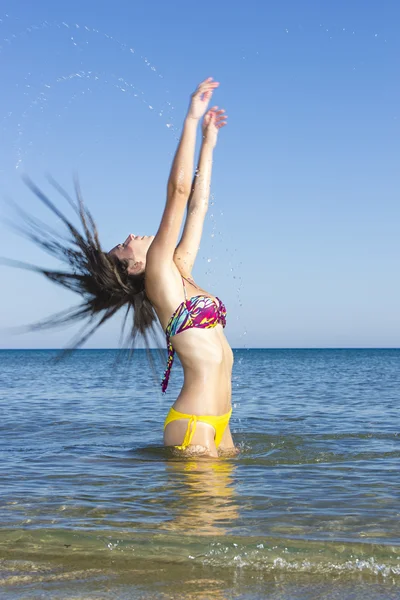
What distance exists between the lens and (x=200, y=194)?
648cm

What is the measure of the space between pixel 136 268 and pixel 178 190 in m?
0.85

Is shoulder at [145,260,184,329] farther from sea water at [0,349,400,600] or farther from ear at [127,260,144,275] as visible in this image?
sea water at [0,349,400,600]

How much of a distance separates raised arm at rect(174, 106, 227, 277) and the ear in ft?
1.32

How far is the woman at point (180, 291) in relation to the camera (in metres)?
5.43

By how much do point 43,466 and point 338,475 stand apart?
106 inches

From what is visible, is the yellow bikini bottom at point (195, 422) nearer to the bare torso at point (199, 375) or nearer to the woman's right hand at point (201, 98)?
the bare torso at point (199, 375)

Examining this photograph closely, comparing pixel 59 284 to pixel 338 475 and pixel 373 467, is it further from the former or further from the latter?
pixel 373 467

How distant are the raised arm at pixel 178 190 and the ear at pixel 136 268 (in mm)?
329

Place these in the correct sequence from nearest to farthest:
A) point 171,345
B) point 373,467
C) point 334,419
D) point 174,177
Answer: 1. point 174,177
2. point 171,345
3. point 373,467
4. point 334,419

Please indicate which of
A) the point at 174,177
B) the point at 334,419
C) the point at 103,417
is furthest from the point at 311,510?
the point at 103,417

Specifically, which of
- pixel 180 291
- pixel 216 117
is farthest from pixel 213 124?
pixel 180 291

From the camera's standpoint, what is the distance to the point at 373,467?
22.3 ft

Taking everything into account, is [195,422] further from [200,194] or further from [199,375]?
[200,194]

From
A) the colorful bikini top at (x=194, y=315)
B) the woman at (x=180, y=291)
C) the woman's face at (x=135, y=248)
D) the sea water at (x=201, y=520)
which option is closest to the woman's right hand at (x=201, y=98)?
the woman at (x=180, y=291)
